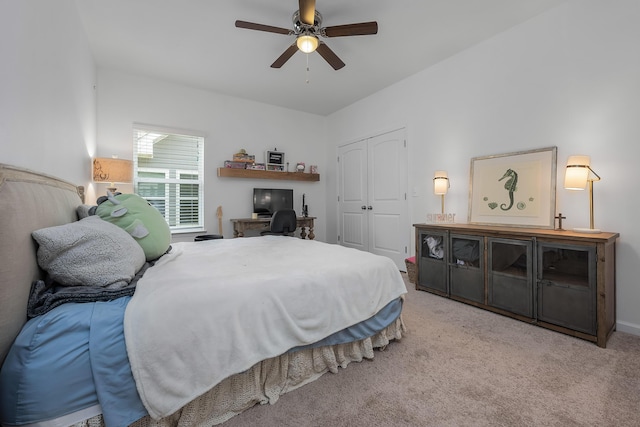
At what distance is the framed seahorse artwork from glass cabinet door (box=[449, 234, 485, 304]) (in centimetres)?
42

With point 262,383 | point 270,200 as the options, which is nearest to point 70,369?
point 262,383

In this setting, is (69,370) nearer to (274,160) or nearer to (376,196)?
(376,196)

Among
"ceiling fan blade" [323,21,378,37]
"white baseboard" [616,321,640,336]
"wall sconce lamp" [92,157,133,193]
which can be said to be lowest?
"white baseboard" [616,321,640,336]

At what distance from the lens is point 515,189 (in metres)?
2.69

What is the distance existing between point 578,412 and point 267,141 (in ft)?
15.5

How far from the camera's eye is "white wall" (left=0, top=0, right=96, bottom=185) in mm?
1262

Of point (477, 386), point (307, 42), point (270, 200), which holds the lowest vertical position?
point (477, 386)

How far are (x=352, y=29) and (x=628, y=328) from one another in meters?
3.24

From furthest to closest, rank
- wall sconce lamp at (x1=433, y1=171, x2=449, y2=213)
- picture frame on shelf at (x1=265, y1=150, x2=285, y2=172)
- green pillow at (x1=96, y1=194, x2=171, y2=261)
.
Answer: picture frame on shelf at (x1=265, y1=150, x2=285, y2=172) < wall sconce lamp at (x1=433, y1=171, x2=449, y2=213) < green pillow at (x1=96, y1=194, x2=171, y2=261)

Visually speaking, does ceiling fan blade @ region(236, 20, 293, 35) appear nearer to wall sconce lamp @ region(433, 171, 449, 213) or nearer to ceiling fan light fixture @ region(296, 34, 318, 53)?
ceiling fan light fixture @ region(296, 34, 318, 53)

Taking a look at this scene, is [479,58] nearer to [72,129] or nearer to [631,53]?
[631,53]

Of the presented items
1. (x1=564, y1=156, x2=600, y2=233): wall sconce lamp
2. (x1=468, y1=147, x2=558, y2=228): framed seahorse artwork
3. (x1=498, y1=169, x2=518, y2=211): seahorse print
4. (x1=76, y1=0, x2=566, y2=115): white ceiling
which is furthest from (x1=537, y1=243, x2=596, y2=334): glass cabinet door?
(x1=76, y1=0, x2=566, y2=115): white ceiling

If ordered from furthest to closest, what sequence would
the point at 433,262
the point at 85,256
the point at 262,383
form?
the point at 433,262 → the point at 262,383 → the point at 85,256

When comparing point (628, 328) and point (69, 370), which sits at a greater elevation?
point (69, 370)
